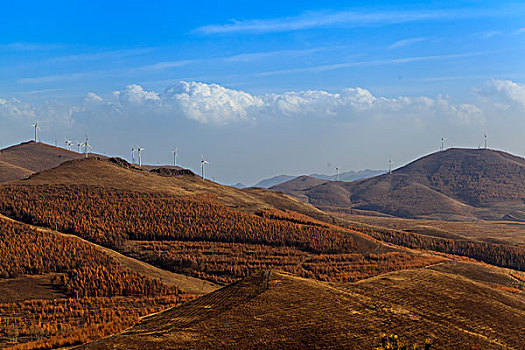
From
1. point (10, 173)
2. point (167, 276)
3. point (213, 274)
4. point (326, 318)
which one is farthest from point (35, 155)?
point (326, 318)

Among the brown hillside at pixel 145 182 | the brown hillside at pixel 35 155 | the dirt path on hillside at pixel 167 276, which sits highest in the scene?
the brown hillside at pixel 35 155

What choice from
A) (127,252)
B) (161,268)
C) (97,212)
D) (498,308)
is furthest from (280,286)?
(97,212)

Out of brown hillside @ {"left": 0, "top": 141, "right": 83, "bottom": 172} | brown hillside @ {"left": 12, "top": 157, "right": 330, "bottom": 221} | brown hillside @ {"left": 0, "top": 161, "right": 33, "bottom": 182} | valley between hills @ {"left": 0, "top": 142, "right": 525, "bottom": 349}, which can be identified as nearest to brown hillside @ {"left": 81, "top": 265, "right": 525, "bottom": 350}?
valley between hills @ {"left": 0, "top": 142, "right": 525, "bottom": 349}

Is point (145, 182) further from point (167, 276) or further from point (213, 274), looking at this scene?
point (167, 276)

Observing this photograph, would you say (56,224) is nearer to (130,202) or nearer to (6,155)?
(130,202)

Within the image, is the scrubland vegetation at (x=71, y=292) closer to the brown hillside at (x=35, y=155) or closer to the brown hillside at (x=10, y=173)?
the brown hillside at (x=10, y=173)

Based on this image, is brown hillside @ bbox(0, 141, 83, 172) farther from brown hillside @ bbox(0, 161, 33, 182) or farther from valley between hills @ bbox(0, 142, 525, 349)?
valley between hills @ bbox(0, 142, 525, 349)

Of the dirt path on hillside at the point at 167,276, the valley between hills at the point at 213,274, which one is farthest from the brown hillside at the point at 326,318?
the dirt path on hillside at the point at 167,276
